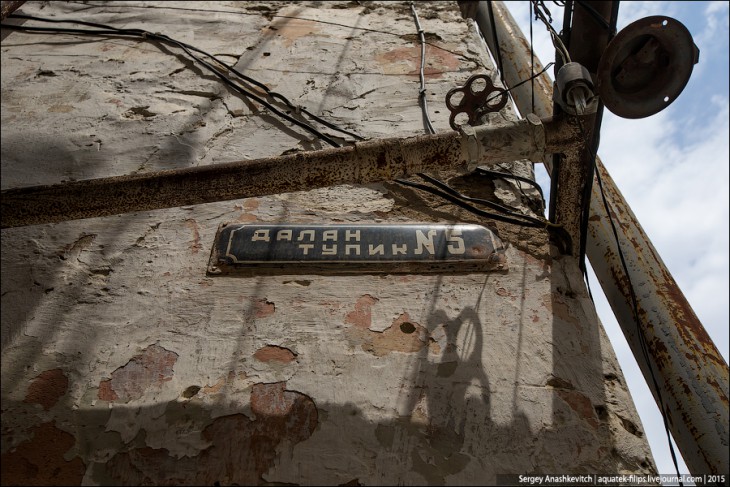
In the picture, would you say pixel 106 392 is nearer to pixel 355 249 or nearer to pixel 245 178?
pixel 245 178

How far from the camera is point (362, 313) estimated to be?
1.81 metres

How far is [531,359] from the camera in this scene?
170 cm

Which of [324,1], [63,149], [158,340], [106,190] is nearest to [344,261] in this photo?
[158,340]

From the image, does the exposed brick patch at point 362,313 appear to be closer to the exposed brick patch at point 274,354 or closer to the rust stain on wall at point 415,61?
the exposed brick patch at point 274,354

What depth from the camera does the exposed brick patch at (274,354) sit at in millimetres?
1674

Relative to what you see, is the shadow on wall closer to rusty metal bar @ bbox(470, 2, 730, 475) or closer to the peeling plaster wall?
the peeling plaster wall

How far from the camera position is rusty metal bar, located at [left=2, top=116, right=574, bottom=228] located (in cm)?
160

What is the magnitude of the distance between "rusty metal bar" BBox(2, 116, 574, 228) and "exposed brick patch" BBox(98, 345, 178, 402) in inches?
18.5

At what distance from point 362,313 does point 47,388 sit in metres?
1.00

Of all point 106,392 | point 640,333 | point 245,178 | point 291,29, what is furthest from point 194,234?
point 291,29

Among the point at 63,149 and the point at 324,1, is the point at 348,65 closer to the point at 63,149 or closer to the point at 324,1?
the point at 324,1

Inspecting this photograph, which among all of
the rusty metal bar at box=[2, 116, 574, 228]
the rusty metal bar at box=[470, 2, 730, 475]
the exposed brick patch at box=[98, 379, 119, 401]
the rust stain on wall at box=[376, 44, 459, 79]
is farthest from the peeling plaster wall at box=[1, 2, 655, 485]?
the rust stain on wall at box=[376, 44, 459, 79]

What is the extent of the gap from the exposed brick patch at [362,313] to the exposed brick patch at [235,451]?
1.05ft

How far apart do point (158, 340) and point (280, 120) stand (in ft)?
4.51
